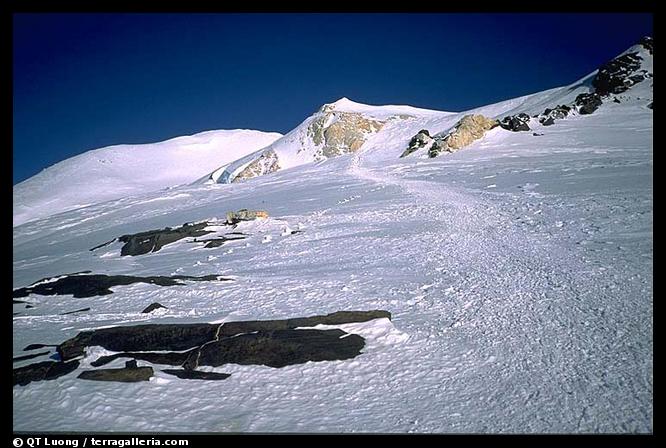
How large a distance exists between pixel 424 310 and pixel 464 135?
3662 cm

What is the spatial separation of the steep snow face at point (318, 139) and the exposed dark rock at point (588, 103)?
111ft

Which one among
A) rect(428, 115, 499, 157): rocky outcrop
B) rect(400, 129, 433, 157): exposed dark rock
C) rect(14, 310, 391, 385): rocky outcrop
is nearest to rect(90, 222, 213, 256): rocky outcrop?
rect(14, 310, 391, 385): rocky outcrop

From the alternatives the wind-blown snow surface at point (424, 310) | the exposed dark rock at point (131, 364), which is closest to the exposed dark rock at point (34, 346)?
the wind-blown snow surface at point (424, 310)

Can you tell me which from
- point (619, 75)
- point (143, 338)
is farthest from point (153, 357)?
point (619, 75)

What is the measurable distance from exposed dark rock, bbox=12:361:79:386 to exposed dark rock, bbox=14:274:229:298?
486 cm

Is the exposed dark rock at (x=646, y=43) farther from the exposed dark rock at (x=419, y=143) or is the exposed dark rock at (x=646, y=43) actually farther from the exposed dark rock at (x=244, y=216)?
the exposed dark rock at (x=244, y=216)

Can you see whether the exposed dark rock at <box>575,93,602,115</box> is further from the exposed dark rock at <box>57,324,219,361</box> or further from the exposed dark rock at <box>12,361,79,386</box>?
the exposed dark rock at <box>12,361,79,386</box>

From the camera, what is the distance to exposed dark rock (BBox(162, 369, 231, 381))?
21.8 feet

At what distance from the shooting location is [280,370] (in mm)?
6750

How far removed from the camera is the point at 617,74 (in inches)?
2010

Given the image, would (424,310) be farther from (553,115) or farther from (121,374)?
(553,115)

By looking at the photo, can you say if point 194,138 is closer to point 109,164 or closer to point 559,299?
point 109,164
